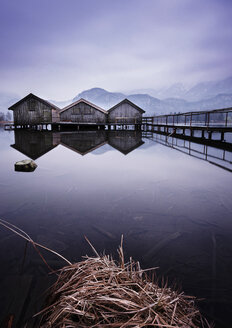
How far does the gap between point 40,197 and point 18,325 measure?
11.4ft

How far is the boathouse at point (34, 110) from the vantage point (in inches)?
1474

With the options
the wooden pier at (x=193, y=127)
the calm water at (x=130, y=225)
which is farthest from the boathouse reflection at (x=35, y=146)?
the wooden pier at (x=193, y=127)

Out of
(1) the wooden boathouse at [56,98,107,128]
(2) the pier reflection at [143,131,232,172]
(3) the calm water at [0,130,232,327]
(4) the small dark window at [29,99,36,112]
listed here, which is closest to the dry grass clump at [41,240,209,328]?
(3) the calm water at [0,130,232,327]

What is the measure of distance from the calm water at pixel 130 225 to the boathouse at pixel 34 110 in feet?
109

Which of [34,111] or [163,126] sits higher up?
[34,111]

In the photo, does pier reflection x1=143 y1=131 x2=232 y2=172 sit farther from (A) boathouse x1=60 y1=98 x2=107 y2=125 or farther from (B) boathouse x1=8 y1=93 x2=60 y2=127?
(B) boathouse x1=8 y1=93 x2=60 y2=127

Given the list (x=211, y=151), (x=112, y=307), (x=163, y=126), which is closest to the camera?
(x=112, y=307)

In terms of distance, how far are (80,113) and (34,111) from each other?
856 centimetres

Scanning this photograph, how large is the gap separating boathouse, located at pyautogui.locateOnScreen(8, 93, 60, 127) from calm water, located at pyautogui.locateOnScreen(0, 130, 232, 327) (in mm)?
33370

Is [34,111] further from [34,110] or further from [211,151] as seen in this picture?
[211,151]

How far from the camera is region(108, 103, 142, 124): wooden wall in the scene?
3991 cm

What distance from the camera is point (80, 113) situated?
38.5 m

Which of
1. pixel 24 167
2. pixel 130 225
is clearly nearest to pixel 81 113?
pixel 24 167

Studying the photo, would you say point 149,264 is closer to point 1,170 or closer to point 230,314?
point 230,314
